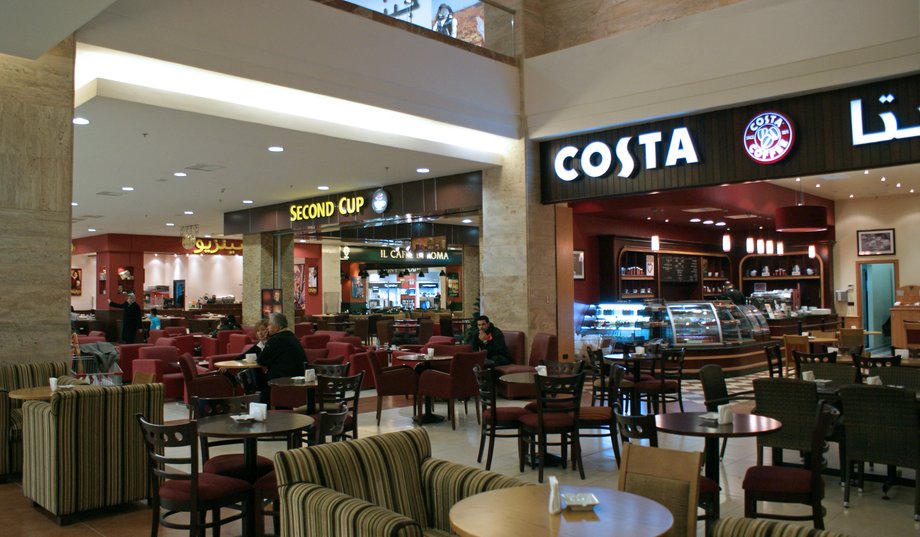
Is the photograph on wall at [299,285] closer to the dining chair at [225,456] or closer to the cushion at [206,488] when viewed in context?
the dining chair at [225,456]

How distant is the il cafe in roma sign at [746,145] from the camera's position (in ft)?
26.6

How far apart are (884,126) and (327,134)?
665cm

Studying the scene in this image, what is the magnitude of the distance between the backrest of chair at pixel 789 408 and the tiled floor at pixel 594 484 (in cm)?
51

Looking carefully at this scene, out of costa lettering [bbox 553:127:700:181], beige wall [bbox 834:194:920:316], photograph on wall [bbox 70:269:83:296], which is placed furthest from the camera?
photograph on wall [bbox 70:269:83:296]

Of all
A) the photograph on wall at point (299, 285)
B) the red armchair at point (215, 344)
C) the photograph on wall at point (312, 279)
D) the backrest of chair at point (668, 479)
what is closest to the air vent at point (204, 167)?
the red armchair at point (215, 344)

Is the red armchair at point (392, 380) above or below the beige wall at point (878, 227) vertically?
below

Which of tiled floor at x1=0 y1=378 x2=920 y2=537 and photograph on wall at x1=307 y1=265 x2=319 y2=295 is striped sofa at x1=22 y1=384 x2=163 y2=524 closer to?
tiled floor at x1=0 y1=378 x2=920 y2=537

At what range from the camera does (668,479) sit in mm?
3340

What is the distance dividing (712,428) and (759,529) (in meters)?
2.27

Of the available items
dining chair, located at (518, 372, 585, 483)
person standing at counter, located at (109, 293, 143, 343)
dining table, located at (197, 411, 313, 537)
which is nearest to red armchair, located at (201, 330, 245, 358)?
person standing at counter, located at (109, 293, 143, 343)

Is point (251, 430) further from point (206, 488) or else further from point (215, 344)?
point (215, 344)

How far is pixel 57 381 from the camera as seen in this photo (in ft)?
19.4

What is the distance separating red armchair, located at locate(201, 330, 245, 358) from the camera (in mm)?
13398

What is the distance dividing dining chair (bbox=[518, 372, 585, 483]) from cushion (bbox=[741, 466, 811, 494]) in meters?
1.91
